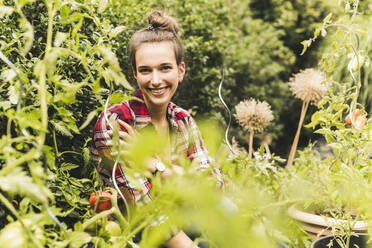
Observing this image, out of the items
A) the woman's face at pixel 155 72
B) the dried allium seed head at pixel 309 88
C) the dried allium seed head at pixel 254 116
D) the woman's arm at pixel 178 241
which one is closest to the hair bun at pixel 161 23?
the woman's face at pixel 155 72

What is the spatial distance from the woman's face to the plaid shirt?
7 cm

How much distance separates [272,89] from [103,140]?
247cm

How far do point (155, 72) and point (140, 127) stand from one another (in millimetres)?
210

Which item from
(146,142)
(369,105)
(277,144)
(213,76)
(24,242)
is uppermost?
(146,142)

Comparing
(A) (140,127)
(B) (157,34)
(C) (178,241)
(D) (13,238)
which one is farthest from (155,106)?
(D) (13,238)

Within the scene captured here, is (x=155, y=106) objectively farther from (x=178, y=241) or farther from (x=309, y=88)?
(x=309, y=88)

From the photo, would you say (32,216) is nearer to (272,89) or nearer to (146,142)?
(146,142)

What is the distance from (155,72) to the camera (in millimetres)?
1222

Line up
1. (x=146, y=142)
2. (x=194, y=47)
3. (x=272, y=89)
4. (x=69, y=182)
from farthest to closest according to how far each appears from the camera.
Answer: (x=272, y=89), (x=194, y=47), (x=69, y=182), (x=146, y=142)

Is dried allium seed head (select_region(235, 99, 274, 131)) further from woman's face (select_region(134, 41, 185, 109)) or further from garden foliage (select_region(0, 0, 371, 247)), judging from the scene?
woman's face (select_region(134, 41, 185, 109))

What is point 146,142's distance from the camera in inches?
7.8

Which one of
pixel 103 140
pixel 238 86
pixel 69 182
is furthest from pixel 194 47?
pixel 69 182

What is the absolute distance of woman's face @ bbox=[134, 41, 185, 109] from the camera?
1225 mm

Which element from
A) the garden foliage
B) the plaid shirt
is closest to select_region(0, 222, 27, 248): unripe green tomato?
the garden foliage
